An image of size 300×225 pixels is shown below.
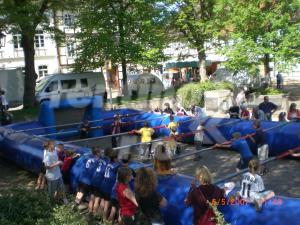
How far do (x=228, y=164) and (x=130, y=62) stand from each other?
13.8 meters

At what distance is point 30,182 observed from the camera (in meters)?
13.0

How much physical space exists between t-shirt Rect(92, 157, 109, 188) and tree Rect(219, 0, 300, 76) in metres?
14.2

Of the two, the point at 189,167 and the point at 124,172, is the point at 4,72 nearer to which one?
the point at 189,167

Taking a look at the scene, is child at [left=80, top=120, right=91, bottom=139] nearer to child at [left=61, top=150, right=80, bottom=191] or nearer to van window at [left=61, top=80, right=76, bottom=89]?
child at [left=61, top=150, right=80, bottom=191]

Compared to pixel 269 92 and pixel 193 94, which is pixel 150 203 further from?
pixel 269 92

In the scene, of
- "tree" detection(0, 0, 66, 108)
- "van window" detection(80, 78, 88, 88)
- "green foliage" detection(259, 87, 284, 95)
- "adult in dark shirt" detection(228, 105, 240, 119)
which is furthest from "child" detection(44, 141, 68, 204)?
"van window" detection(80, 78, 88, 88)

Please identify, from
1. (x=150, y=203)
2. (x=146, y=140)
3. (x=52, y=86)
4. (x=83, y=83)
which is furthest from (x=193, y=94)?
(x=150, y=203)

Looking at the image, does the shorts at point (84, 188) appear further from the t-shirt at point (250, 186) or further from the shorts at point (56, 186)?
the t-shirt at point (250, 186)

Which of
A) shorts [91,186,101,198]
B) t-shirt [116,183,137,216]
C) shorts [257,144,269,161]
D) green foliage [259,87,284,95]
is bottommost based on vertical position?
shorts [91,186,101,198]

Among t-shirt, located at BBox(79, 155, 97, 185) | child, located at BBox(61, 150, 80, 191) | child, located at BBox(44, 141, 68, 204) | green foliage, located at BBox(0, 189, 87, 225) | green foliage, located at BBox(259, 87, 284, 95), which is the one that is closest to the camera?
green foliage, located at BBox(0, 189, 87, 225)

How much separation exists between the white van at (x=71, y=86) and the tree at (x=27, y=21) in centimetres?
169

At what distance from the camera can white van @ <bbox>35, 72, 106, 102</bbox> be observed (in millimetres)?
26250

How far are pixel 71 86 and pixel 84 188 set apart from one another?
17.8 meters

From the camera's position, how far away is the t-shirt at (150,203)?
6445 mm
